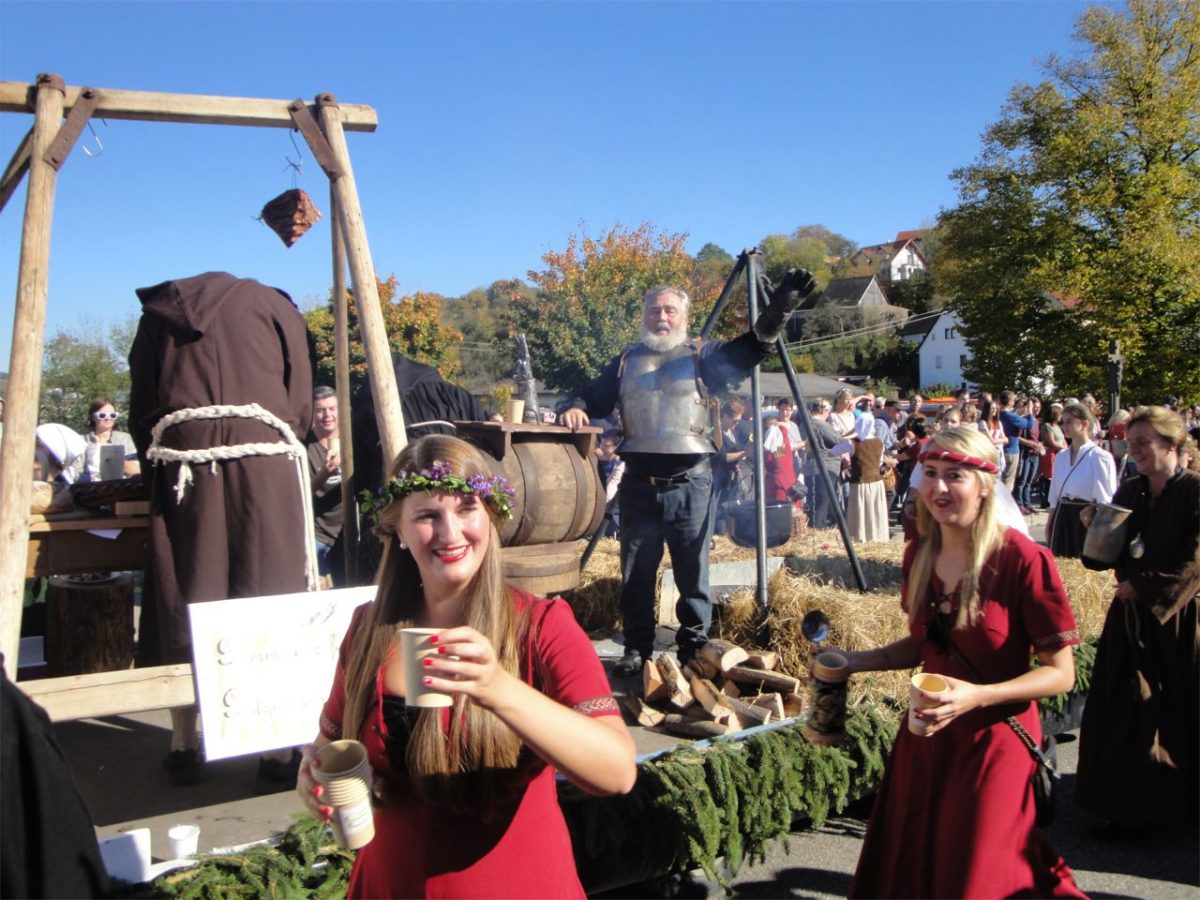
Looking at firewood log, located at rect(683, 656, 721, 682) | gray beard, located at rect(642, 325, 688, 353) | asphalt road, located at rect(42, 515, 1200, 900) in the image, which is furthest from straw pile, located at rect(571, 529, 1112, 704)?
gray beard, located at rect(642, 325, 688, 353)

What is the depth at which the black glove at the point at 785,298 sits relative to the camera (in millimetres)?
4695

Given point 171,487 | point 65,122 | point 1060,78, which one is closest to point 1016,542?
point 171,487

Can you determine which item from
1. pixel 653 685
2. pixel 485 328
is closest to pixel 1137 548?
pixel 653 685

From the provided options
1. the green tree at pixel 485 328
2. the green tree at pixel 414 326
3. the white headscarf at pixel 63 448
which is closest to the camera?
the white headscarf at pixel 63 448

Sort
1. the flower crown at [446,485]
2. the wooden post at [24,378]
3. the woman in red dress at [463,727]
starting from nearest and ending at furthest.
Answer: the woman in red dress at [463,727] → the flower crown at [446,485] → the wooden post at [24,378]

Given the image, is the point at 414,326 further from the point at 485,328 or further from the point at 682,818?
the point at 682,818

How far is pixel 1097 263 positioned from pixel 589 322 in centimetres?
1414

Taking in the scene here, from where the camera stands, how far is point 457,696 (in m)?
1.73

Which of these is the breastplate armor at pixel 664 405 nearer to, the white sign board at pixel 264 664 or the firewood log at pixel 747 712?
the firewood log at pixel 747 712

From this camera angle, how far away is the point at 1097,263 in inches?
973

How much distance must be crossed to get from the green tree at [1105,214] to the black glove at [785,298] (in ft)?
75.1

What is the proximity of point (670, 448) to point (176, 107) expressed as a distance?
8.98 feet

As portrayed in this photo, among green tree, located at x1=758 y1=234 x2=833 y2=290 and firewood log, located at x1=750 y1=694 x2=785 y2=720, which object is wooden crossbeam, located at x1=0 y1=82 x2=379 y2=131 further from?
green tree, located at x1=758 y1=234 x2=833 y2=290

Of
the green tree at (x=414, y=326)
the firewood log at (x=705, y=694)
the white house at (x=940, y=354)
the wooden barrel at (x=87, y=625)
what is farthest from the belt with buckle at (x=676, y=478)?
the white house at (x=940, y=354)
